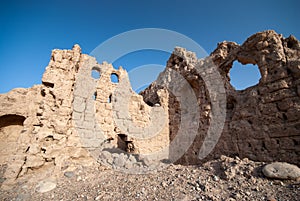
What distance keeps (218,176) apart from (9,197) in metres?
4.33

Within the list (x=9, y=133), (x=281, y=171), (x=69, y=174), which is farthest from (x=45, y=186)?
(x=9, y=133)

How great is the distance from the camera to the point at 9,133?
6.39 m

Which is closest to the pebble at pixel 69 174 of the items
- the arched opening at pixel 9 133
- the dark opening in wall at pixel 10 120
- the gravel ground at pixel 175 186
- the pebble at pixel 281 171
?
the gravel ground at pixel 175 186

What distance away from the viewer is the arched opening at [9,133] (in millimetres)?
6008

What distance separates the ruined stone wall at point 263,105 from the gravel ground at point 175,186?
5.47ft

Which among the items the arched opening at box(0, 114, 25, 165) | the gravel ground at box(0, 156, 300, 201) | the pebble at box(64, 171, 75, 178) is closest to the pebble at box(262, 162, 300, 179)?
the gravel ground at box(0, 156, 300, 201)

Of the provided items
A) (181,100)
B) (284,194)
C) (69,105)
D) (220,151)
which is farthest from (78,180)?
(181,100)

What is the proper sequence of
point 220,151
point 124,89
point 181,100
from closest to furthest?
1. point 220,151
2. point 124,89
3. point 181,100

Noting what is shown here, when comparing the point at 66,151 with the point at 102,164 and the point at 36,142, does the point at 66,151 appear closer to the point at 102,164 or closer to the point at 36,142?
the point at 36,142

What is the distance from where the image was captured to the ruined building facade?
3.95 meters

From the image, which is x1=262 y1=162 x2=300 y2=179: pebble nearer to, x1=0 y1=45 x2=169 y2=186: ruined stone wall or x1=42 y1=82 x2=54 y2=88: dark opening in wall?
x1=0 y1=45 x2=169 y2=186: ruined stone wall

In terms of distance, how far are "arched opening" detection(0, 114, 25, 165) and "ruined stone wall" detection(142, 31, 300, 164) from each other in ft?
26.3

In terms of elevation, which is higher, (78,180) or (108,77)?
(108,77)

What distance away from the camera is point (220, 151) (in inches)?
221
